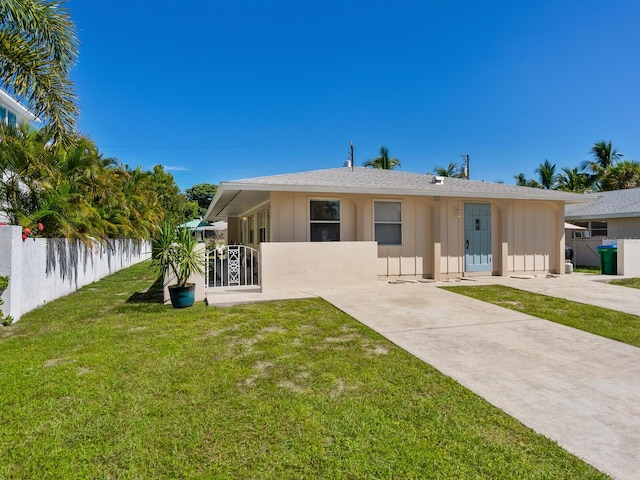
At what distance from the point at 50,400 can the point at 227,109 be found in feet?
81.8

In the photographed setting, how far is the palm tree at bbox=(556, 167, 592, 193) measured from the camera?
29250 mm

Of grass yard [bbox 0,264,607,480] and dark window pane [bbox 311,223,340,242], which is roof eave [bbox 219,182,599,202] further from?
grass yard [bbox 0,264,607,480]

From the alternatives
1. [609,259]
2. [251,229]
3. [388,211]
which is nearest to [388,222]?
[388,211]

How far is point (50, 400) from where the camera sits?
10.0 ft

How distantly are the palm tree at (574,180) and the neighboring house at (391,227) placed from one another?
22.4 m

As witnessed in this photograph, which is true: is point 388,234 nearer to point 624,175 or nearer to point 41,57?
point 41,57

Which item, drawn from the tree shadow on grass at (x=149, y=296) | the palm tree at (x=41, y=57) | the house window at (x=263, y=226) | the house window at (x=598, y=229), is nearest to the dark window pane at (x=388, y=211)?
the house window at (x=263, y=226)

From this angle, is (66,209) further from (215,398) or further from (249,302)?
(215,398)

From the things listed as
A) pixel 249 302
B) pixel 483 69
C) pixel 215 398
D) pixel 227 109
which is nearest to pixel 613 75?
pixel 483 69

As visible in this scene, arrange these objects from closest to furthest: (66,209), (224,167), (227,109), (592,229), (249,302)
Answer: (249,302) < (66,209) < (592,229) < (227,109) < (224,167)

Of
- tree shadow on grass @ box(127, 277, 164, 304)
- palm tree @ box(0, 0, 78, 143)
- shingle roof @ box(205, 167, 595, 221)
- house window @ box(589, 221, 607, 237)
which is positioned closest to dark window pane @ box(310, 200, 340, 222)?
shingle roof @ box(205, 167, 595, 221)

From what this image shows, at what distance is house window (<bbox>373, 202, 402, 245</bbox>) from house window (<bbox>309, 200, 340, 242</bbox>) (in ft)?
4.02

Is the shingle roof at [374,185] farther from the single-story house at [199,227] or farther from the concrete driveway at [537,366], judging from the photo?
A: the concrete driveway at [537,366]

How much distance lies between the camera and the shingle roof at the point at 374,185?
29.3 feet
